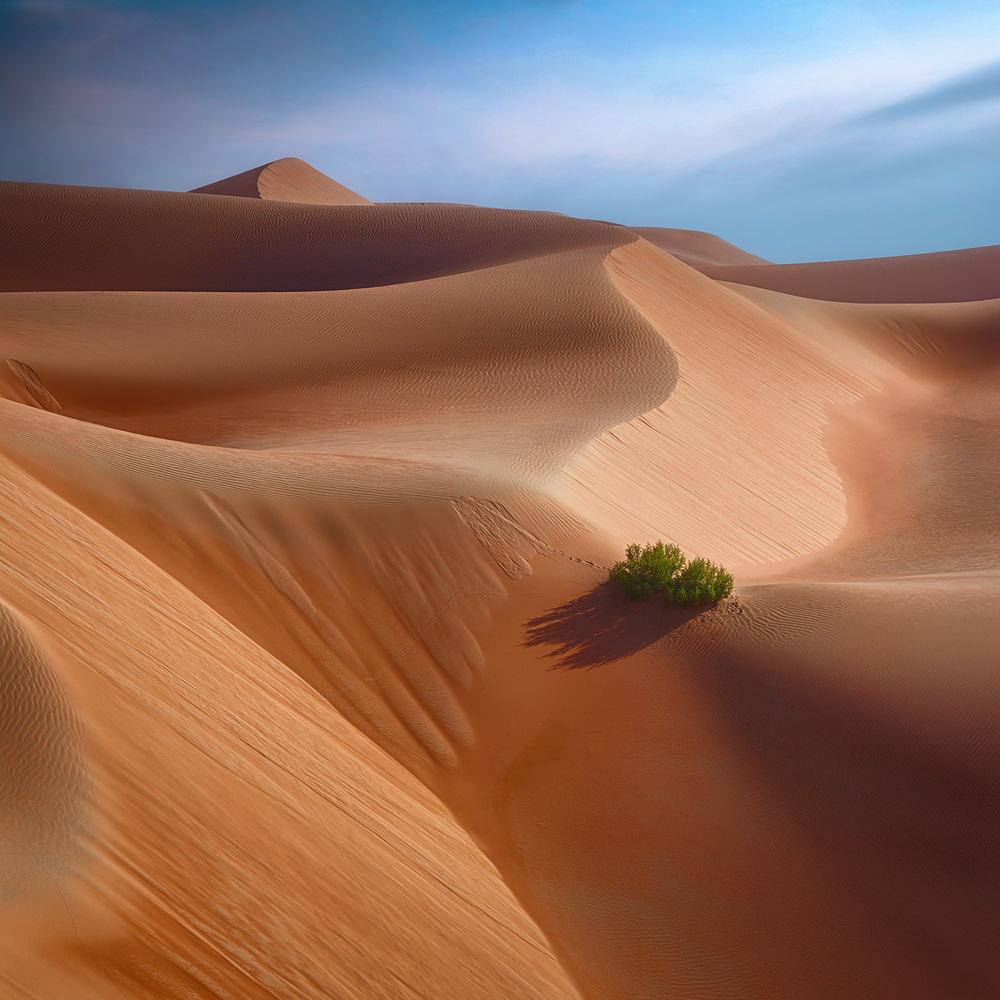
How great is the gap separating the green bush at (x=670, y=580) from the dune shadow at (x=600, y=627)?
0.27ft

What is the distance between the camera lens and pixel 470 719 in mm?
6219

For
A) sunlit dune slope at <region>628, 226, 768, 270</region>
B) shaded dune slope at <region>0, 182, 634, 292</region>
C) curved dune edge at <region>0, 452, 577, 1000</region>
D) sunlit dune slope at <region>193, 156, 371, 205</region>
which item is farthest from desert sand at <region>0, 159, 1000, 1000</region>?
sunlit dune slope at <region>628, 226, 768, 270</region>

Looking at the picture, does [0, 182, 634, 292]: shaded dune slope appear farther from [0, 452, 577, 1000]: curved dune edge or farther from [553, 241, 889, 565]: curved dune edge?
[0, 452, 577, 1000]: curved dune edge

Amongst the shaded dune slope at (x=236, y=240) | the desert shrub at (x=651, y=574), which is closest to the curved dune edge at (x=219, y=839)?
the desert shrub at (x=651, y=574)

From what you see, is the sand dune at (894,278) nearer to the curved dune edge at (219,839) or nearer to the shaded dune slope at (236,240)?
the shaded dune slope at (236,240)

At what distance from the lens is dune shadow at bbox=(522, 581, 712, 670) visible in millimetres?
6641

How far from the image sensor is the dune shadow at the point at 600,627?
21.8 feet

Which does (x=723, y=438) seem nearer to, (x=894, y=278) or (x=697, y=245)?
(x=894, y=278)

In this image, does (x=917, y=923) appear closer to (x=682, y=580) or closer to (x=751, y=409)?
(x=682, y=580)

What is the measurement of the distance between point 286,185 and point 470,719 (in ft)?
167

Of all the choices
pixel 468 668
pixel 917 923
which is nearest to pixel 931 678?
pixel 917 923

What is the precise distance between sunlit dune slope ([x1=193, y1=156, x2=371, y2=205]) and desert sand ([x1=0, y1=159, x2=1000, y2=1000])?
38425 millimetres

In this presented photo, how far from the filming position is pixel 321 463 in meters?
8.53

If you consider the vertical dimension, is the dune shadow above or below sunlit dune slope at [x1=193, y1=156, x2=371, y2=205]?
below
